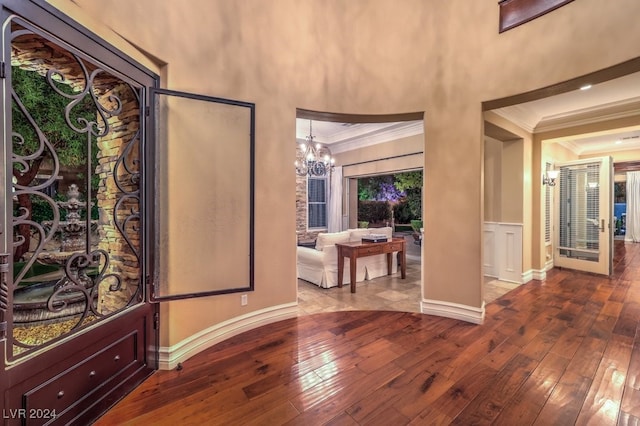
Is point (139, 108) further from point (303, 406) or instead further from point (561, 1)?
point (561, 1)

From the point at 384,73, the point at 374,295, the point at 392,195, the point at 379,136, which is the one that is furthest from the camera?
the point at 392,195

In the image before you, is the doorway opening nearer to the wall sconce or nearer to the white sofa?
the white sofa

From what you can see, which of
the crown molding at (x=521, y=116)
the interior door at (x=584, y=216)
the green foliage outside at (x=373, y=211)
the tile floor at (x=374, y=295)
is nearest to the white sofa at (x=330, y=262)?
the tile floor at (x=374, y=295)

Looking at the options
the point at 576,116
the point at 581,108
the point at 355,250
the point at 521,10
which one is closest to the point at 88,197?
the point at 355,250

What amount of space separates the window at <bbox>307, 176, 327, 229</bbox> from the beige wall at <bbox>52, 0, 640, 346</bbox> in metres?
4.96

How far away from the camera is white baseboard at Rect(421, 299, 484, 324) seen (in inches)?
126

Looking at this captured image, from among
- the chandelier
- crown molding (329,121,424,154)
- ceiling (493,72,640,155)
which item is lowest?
the chandelier

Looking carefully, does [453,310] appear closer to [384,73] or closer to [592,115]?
[384,73]

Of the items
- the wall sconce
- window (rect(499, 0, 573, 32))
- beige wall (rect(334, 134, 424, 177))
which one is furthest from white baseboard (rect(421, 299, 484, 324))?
the wall sconce

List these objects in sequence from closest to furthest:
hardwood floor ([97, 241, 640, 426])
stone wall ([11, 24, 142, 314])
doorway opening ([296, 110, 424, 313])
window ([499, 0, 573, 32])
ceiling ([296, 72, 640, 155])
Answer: hardwood floor ([97, 241, 640, 426]) → stone wall ([11, 24, 142, 314]) → window ([499, 0, 573, 32]) → ceiling ([296, 72, 640, 155]) → doorway opening ([296, 110, 424, 313])

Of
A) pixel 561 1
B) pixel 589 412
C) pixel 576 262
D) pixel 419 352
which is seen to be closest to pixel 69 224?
pixel 419 352

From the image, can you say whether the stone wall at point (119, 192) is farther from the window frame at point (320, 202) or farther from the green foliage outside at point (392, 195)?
the green foliage outside at point (392, 195)

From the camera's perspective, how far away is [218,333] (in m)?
2.71

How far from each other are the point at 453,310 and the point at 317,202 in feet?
18.4
